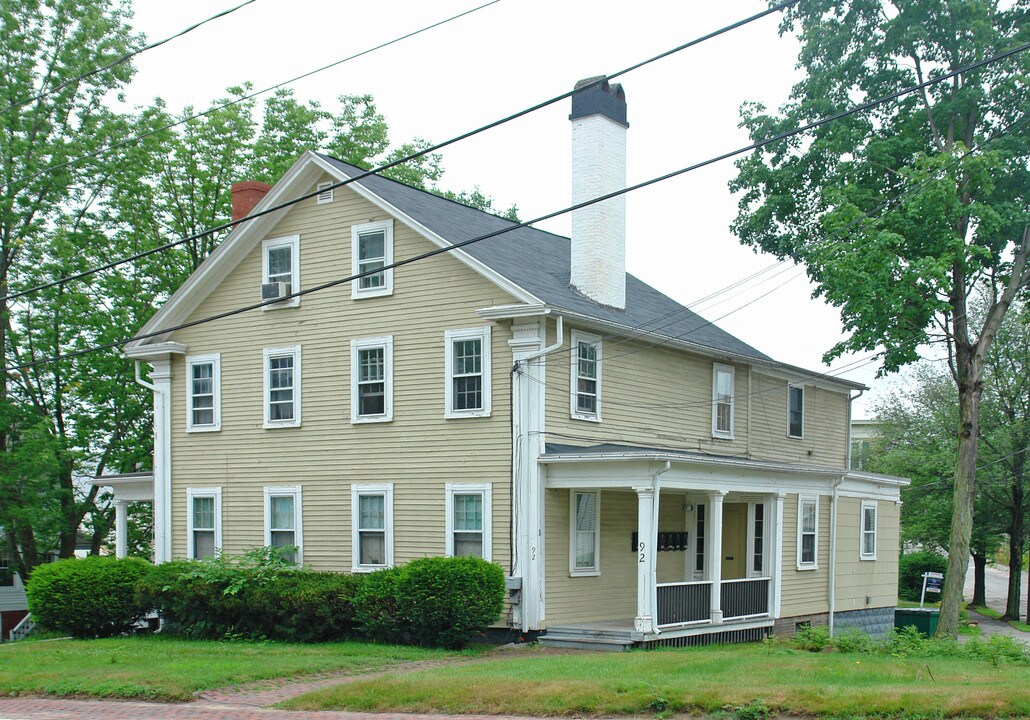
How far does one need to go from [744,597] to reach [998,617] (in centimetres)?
2594

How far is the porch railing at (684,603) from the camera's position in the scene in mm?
20969

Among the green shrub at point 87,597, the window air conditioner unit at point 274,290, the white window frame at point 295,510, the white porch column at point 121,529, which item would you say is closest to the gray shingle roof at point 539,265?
the window air conditioner unit at point 274,290

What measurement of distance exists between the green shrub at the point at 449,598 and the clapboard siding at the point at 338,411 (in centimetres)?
123

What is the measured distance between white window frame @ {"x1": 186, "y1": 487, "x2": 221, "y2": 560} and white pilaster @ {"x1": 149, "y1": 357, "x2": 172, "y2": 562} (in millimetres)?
561

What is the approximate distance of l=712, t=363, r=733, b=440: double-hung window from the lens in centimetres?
2698

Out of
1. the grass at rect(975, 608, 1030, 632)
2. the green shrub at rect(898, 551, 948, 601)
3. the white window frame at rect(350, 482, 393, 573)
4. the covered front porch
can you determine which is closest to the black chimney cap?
the covered front porch

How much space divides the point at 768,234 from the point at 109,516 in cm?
2429

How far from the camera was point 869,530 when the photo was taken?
2992cm

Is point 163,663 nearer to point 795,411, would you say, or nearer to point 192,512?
point 192,512

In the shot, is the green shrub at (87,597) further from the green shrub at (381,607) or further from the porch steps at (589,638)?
the porch steps at (589,638)

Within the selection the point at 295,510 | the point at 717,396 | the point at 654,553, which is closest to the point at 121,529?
the point at 295,510

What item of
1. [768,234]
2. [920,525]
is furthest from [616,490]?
[920,525]

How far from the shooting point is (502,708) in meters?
13.4

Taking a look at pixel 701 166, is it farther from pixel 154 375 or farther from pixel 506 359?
pixel 154 375
